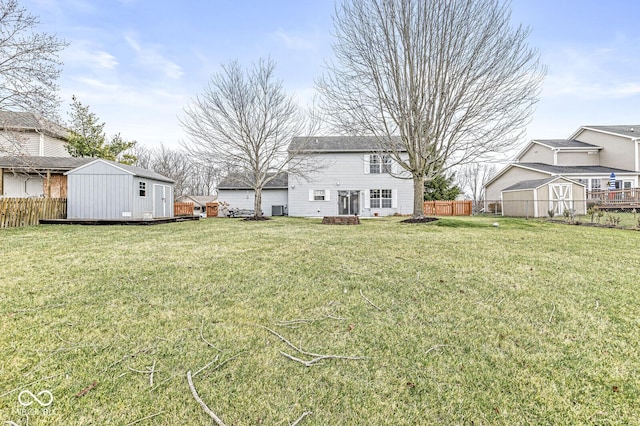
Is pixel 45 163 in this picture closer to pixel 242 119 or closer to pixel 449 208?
pixel 242 119

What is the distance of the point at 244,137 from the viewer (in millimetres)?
15945

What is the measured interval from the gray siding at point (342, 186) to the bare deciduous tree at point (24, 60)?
42.3 ft

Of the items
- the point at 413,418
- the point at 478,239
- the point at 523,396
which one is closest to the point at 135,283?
the point at 413,418

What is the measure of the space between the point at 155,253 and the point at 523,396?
5449 mm

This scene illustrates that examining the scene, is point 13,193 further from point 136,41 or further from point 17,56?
point 136,41

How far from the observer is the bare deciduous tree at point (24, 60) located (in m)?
10.1

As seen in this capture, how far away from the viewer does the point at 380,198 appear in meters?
20.5

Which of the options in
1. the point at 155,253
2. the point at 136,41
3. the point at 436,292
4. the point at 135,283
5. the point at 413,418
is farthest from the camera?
the point at 136,41

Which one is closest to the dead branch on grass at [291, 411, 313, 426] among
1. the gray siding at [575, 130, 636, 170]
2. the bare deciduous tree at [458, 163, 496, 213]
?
the gray siding at [575, 130, 636, 170]

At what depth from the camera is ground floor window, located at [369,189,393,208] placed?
2046 centimetres

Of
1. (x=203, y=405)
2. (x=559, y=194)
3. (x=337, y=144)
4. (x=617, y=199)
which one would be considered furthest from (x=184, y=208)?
(x=617, y=199)

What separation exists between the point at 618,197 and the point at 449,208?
1000cm

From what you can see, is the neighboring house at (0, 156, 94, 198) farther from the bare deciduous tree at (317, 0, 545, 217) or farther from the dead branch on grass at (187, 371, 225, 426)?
the dead branch on grass at (187, 371, 225, 426)

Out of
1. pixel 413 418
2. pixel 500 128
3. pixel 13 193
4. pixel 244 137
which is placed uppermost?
pixel 244 137
